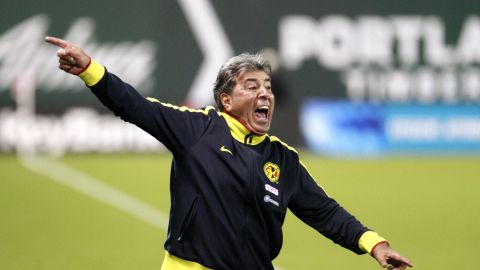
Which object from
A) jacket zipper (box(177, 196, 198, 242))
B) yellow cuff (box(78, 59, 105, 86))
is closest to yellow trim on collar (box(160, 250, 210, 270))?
jacket zipper (box(177, 196, 198, 242))

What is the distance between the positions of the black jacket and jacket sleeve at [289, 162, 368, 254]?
0.46ft

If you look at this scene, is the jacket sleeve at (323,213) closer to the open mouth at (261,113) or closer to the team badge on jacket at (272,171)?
the team badge on jacket at (272,171)

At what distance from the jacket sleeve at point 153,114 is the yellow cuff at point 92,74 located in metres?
0.01

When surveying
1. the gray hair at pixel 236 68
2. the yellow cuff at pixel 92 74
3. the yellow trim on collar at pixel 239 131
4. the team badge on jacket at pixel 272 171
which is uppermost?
the gray hair at pixel 236 68

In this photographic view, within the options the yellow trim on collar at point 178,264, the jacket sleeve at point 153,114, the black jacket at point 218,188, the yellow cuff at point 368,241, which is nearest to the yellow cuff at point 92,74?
the jacket sleeve at point 153,114

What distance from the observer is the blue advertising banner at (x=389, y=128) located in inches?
853

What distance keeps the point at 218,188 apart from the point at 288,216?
27.5 ft

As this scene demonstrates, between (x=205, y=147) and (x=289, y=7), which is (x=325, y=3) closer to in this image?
(x=289, y=7)

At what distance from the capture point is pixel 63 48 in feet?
16.6

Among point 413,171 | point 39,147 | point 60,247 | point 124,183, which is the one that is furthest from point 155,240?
Answer: point 39,147

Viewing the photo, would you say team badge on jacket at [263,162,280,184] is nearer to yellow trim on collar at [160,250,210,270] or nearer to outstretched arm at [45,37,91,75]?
yellow trim on collar at [160,250,210,270]

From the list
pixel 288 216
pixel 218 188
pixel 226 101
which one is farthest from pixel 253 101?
pixel 288 216

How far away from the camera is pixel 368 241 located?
581 cm

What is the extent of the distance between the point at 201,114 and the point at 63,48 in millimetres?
939
